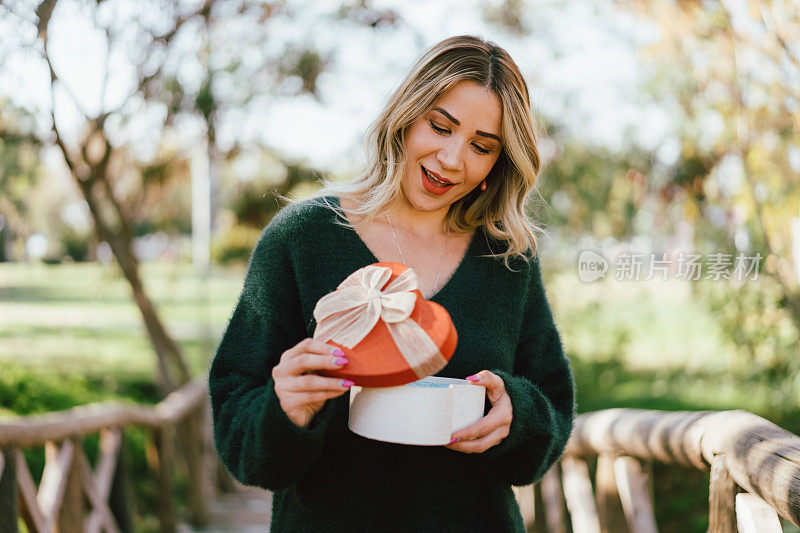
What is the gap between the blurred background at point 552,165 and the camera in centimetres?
488

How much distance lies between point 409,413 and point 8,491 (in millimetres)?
1828

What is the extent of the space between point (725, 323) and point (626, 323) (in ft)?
6.66

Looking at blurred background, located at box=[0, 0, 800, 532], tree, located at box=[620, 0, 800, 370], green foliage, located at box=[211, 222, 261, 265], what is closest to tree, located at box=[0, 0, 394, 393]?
blurred background, located at box=[0, 0, 800, 532]

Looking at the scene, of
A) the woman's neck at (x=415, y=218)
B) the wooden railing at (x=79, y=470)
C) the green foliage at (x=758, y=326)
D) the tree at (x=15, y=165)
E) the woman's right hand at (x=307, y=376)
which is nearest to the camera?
the woman's right hand at (x=307, y=376)

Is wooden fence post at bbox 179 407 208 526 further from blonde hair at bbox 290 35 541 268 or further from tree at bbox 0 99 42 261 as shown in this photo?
blonde hair at bbox 290 35 541 268

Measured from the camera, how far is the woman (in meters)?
1.48

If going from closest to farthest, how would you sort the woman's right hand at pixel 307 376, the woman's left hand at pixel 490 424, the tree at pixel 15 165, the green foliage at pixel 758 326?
the woman's right hand at pixel 307 376
the woman's left hand at pixel 490 424
the tree at pixel 15 165
the green foliage at pixel 758 326

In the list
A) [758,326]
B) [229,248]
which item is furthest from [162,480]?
[229,248]

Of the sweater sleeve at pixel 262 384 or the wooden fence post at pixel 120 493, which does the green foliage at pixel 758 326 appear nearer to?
the wooden fence post at pixel 120 493

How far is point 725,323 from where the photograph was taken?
559 centimetres

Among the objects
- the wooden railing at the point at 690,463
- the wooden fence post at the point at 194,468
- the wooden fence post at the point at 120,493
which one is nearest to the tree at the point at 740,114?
the wooden railing at the point at 690,463

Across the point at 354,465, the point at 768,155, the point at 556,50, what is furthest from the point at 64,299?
the point at 354,465

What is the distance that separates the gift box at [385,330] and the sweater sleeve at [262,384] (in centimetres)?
16

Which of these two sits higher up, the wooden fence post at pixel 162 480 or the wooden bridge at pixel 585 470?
the wooden bridge at pixel 585 470
